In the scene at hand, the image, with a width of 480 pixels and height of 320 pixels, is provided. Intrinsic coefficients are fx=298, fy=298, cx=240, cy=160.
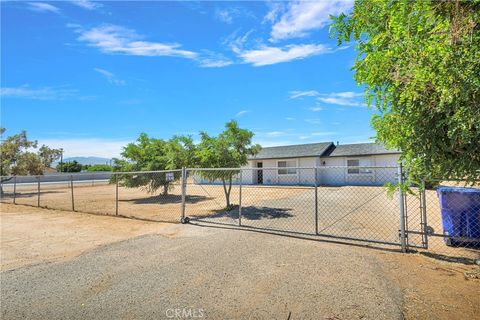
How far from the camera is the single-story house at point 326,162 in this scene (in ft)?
83.4

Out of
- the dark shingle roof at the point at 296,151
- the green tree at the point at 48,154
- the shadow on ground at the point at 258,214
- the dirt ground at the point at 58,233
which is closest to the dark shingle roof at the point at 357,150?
the dark shingle roof at the point at 296,151

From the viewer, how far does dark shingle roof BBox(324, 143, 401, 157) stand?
25792 millimetres

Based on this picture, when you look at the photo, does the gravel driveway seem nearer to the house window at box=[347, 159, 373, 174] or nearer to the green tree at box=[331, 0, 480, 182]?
the green tree at box=[331, 0, 480, 182]

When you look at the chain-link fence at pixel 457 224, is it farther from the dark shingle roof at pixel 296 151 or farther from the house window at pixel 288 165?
the house window at pixel 288 165

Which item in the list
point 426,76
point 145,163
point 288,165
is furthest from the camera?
point 288,165

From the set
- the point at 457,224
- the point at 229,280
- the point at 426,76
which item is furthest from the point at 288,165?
the point at 426,76

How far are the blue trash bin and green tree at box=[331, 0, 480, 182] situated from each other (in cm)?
268

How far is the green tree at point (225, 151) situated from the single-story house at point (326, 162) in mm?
12010

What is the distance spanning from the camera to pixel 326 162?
28.7 m

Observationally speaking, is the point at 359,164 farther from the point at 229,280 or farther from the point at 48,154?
the point at 48,154

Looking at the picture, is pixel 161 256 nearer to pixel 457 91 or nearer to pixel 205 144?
pixel 457 91

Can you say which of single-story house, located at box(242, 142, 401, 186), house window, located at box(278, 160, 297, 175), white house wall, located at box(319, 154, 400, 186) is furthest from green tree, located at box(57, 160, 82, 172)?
white house wall, located at box(319, 154, 400, 186)

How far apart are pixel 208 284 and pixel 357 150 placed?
25.6 metres

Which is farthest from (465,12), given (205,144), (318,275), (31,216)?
(31,216)
